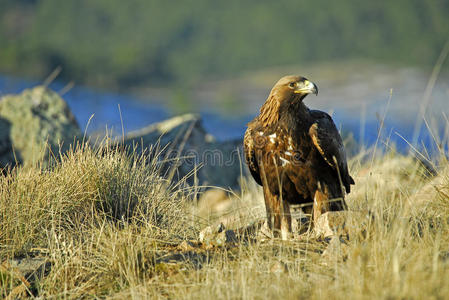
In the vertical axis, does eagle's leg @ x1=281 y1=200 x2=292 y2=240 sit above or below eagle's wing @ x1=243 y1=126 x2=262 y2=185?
below

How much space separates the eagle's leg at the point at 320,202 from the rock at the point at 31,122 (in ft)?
15.6

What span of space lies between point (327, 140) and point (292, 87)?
24.0 inches

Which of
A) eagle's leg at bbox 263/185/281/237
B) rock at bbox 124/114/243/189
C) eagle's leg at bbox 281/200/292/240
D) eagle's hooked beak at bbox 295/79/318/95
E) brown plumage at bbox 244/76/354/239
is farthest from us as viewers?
rock at bbox 124/114/243/189

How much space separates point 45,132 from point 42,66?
43.0 m

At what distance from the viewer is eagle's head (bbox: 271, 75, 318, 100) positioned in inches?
177

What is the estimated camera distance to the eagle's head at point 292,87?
14.8ft

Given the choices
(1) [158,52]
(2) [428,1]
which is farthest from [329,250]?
(2) [428,1]

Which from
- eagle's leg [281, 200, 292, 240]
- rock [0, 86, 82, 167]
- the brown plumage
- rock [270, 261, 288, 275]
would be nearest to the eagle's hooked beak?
the brown plumage

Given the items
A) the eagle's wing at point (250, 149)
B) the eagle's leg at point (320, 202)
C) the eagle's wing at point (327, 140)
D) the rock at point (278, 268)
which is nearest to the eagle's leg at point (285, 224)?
the eagle's leg at point (320, 202)

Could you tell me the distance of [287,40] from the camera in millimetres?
73688

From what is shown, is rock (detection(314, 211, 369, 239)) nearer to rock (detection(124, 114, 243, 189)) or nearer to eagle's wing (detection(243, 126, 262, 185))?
eagle's wing (detection(243, 126, 262, 185))

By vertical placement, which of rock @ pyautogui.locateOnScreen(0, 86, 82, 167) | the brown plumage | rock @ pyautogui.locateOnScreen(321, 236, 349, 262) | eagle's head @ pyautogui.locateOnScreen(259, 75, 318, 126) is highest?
rock @ pyautogui.locateOnScreen(0, 86, 82, 167)

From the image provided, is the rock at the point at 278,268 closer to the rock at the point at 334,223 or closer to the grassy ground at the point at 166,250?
the grassy ground at the point at 166,250

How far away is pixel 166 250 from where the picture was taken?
422 centimetres
